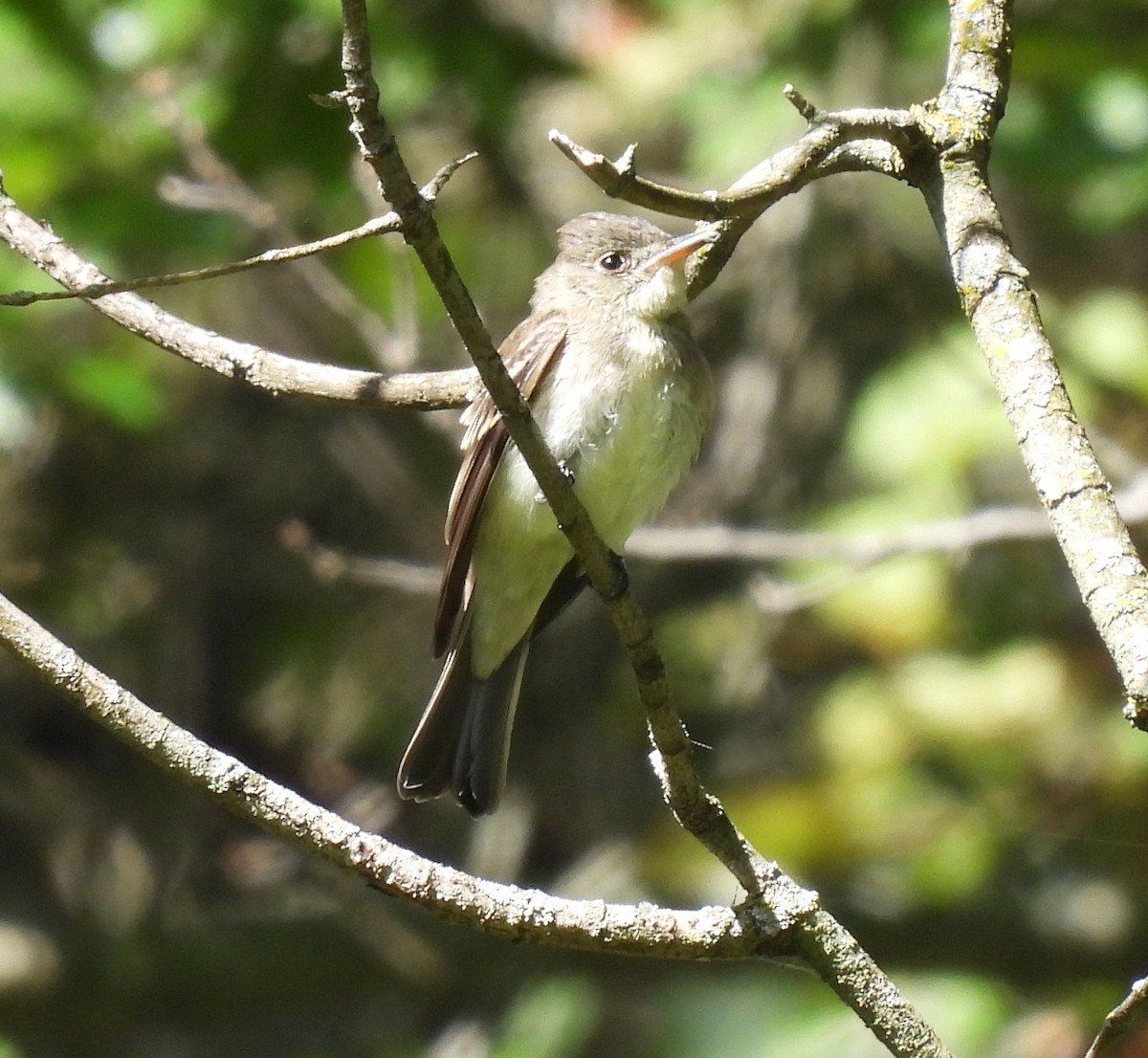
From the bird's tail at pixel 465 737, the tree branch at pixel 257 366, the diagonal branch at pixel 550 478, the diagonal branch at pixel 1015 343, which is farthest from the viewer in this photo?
the bird's tail at pixel 465 737

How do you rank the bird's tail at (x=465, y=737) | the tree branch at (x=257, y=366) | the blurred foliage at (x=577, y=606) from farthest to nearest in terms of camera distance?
the blurred foliage at (x=577, y=606), the bird's tail at (x=465, y=737), the tree branch at (x=257, y=366)

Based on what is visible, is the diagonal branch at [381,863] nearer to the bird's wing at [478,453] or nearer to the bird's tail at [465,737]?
the bird's tail at [465,737]

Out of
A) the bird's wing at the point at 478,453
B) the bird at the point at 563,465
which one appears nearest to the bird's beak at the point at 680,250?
the bird at the point at 563,465

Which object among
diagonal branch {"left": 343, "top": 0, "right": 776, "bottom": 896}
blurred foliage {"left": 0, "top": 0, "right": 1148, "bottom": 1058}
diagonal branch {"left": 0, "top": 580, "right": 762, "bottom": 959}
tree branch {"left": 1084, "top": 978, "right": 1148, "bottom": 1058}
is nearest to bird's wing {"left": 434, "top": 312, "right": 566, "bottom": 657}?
blurred foliage {"left": 0, "top": 0, "right": 1148, "bottom": 1058}

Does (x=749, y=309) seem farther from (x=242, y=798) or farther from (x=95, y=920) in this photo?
(x=242, y=798)

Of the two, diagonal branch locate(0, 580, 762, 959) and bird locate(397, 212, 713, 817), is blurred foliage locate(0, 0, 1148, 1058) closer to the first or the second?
bird locate(397, 212, 713, 817)

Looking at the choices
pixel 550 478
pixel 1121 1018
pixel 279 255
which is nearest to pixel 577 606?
pixel 550 478

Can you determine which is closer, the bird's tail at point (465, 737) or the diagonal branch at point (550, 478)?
the diagonal branch at point (550, 478)
